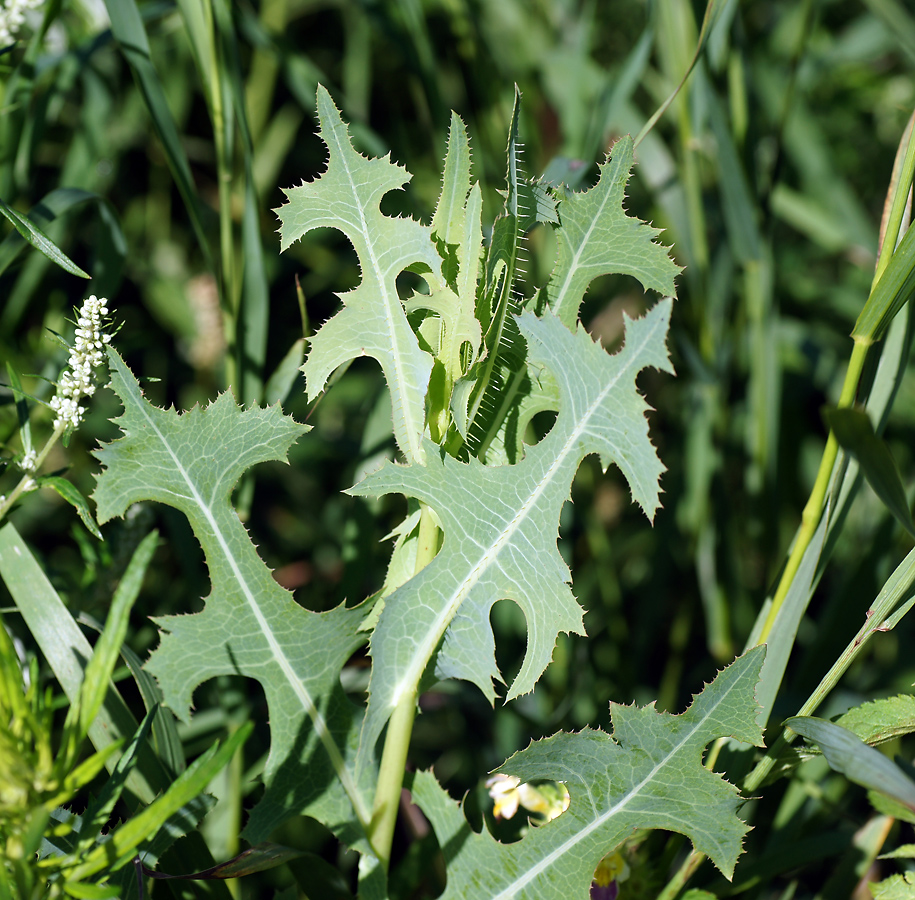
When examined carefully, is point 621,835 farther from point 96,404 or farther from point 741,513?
point 96,404

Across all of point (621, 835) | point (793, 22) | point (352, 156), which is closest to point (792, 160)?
point (793, 22)

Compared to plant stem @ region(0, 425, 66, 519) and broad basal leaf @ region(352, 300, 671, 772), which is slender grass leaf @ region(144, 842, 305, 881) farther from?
plant stem @ region(0, 425, 66, 519)

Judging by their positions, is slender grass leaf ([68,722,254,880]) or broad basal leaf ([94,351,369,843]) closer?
slender grass leaf ([68,722,254,880])

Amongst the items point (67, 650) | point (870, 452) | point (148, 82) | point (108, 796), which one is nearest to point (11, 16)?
point (148, 82)

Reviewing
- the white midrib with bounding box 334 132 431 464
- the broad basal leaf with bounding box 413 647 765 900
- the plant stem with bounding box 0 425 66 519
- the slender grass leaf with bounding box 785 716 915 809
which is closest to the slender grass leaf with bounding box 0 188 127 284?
the plant stem with bounding box 0 425 66 519

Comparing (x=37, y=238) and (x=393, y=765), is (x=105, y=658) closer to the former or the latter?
(x=393, y=765)

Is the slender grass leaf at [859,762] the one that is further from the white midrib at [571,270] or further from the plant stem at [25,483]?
the plant stem at [25,483]

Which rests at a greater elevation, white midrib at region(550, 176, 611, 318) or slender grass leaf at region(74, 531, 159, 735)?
white midrib at region(550, 176, 611, 318)
